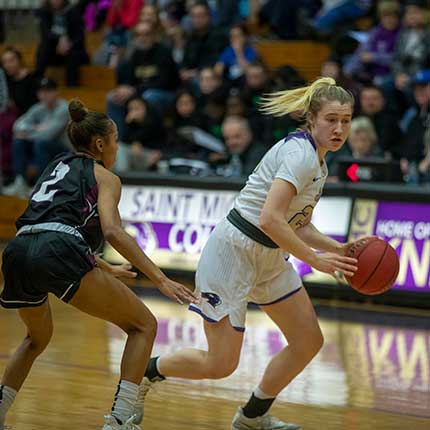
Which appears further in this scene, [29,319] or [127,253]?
[29,319]

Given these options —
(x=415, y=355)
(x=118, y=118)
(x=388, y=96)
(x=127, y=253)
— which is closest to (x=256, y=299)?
(x=127, y=253)

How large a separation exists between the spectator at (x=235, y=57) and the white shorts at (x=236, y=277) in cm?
891

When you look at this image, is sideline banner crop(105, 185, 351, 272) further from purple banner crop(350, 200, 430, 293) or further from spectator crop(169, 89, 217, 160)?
spectator crop(169, 89, 217, 160)

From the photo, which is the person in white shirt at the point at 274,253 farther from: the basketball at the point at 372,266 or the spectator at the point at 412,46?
the spectator at the point at 412,46

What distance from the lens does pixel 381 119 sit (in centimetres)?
1316

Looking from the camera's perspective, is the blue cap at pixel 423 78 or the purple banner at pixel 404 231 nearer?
the purple banner at pixel 404 231

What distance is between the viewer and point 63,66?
18359mm

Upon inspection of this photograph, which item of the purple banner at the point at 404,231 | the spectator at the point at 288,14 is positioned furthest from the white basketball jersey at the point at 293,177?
the spectator at the point at 288,14

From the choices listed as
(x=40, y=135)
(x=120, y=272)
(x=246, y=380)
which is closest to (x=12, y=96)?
(x=40, y=135)

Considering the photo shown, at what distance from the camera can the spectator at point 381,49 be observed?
14.5 metres

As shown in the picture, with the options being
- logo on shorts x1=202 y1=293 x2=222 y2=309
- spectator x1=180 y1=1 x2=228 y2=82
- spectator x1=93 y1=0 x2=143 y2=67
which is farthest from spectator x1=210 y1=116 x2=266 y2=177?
logo on shorts x1=202 y1=293 x2=222 y2=309

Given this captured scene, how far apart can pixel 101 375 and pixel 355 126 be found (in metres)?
5.29

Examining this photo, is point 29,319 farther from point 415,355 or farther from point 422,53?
point 422,53

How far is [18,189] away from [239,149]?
3713 mm
